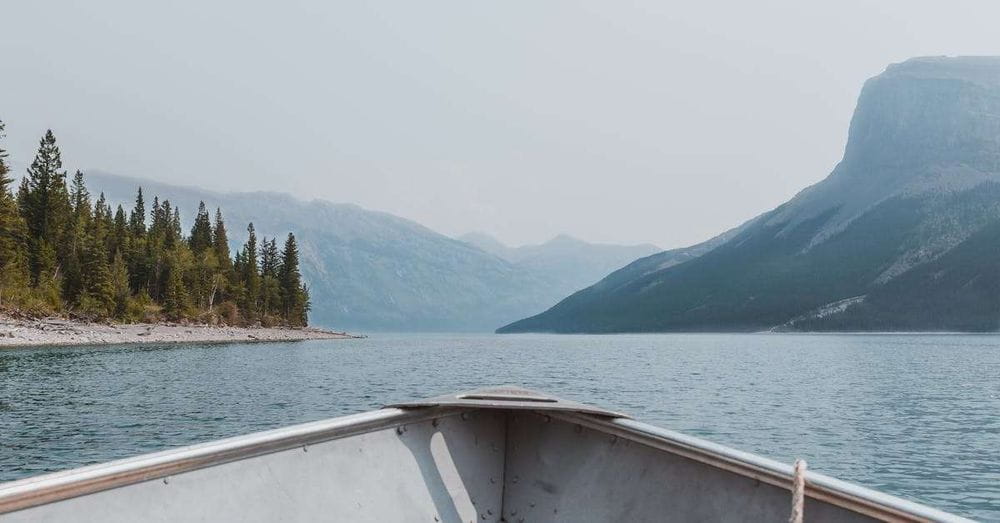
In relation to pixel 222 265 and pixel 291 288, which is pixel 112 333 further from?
pixel 291 288

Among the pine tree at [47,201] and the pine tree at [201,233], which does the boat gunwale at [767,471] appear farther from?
the pine tree at [201,233]

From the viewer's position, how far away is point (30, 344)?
6912 centimetres

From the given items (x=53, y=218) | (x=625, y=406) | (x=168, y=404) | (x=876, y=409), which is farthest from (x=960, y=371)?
(x=53, y=218)

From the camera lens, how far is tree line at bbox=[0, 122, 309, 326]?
88938mm

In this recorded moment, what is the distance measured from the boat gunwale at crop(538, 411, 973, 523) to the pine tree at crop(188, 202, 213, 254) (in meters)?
141

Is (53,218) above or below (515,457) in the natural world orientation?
above

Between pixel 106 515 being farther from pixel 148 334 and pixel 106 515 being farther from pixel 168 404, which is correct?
pixel 148 334

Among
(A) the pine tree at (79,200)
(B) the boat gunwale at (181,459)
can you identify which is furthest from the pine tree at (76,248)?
(B) the boat gunwale at (181,459)

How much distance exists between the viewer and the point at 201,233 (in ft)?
454

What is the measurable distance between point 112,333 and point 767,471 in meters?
98.5

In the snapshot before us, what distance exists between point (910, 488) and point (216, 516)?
62.0ft

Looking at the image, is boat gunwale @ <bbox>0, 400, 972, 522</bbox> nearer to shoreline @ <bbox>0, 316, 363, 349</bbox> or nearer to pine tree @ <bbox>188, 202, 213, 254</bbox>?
shoreline @ <bbox>0, 316, 363, 349</bbox>

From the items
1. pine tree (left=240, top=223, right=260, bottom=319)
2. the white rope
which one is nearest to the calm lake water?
the white rope

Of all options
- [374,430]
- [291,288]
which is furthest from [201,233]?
[374,430]
